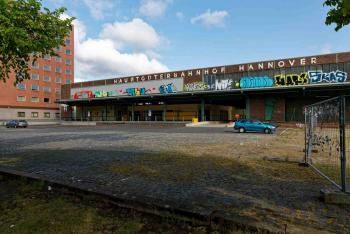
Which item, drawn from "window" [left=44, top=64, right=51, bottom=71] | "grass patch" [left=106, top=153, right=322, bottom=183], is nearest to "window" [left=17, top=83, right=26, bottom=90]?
"window" [left=44, top=64, right=51, bottom=71]

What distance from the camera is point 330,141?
6.92 metres

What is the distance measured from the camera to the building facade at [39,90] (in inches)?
2584

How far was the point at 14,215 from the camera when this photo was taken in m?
4.52

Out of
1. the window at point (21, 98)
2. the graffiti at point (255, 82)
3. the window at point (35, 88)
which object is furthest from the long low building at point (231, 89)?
the window at point (35, 88)

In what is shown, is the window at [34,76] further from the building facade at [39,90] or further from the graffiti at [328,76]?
the graffiti at [328,76]

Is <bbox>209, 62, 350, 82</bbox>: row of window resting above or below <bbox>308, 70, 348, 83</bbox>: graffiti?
above

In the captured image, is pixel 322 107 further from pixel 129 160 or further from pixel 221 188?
pixel 129 160

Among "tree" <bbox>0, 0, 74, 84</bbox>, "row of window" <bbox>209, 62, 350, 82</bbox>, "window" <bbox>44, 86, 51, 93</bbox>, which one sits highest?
"window" <bbox>44, 86, 51, 93</bbox>

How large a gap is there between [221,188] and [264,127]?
2128cm

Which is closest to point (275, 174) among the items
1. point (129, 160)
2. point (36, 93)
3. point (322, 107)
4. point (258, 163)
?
point (258, 163)

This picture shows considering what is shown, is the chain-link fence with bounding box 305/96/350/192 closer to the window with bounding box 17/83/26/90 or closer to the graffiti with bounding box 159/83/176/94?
the graffiti with bounding box 159/83/176/94

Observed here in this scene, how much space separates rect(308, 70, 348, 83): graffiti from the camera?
3344 centimetres

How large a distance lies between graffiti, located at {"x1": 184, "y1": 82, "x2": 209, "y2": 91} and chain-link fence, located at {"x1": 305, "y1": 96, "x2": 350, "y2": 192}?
35.1 meters

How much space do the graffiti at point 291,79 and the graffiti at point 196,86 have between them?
37.6ft
